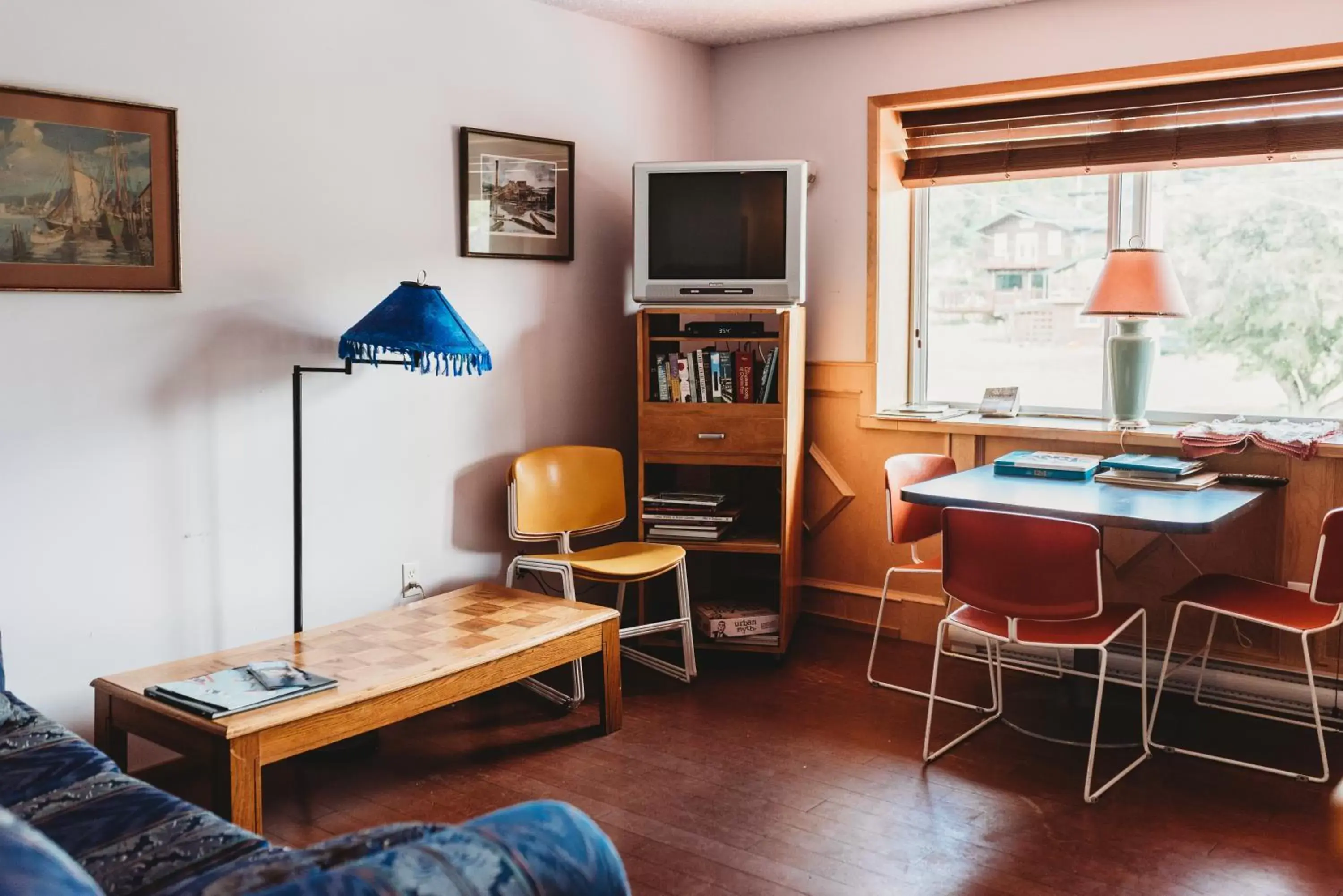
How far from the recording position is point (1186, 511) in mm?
3139

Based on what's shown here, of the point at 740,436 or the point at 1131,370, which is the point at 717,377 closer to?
the point at 740,436

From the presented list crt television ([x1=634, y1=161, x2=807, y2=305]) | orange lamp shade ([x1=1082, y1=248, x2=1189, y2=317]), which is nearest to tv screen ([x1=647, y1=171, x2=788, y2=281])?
crt television ([x1=634, y1=161, x2=807, y2=305])

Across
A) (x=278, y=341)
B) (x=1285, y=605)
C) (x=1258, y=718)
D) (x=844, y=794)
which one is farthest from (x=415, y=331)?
(x=1258, y=718)

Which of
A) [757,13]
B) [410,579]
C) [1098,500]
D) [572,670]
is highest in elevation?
[757,13]

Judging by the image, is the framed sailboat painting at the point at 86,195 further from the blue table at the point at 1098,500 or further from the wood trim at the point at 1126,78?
the wood trim at the point at 1126,78

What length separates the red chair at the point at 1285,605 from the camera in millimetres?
3092

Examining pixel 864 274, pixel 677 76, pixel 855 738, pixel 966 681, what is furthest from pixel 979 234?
pixel 855 738

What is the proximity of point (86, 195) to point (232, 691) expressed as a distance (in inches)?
53.6

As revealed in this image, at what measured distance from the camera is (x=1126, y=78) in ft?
13.4

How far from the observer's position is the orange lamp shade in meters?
3.81

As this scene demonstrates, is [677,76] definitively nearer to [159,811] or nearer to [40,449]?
[40,449]

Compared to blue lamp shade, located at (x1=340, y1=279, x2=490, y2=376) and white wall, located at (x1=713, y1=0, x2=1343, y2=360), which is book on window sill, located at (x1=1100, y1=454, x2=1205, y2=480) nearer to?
white wall, located at (x1=713, y1=0, x2=1343, y2=360)

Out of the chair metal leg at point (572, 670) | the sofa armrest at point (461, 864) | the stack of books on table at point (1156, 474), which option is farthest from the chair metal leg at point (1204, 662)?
the sofa armrest at point (461, 864)

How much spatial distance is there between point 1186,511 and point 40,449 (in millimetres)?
3051
